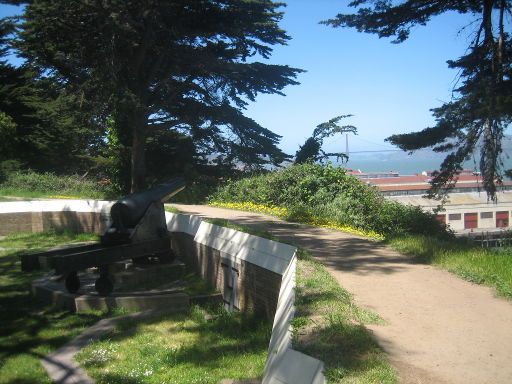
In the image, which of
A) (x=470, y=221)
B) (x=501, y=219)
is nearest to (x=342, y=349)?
(x=501, y=219)

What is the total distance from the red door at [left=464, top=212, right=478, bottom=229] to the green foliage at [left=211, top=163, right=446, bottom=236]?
27.7 ft

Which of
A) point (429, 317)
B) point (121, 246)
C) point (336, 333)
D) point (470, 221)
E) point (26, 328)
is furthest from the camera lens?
point (470, 221)

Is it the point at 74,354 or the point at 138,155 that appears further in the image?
the point at 138,155

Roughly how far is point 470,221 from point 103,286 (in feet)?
58.1

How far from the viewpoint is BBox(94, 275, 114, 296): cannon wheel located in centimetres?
831

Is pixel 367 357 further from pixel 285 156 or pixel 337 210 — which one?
pixel 285 156

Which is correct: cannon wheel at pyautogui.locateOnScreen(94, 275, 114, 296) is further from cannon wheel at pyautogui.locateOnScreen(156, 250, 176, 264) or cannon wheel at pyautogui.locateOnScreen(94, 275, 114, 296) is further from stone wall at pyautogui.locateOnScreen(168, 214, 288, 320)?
stone wall at pyautogui.locateOnScreen(168, 214, 288, 320)

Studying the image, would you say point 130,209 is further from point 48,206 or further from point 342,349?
point 48,206

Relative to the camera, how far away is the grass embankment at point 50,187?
20109 mm

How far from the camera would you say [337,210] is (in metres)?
13.4

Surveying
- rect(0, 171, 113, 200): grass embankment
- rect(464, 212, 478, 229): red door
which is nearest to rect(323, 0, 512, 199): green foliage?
rect(464, 212, 478, 229): red door

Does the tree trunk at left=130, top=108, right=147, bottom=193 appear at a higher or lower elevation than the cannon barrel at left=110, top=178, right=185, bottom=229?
higher

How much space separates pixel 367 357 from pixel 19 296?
23.7 ft

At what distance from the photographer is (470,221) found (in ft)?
69.5
